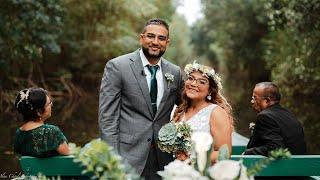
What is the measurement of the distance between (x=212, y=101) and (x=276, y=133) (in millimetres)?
635

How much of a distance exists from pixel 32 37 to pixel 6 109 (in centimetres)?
224

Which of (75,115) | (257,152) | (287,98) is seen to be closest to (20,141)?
(257,152)

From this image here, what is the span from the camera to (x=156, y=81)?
4137 millimetres

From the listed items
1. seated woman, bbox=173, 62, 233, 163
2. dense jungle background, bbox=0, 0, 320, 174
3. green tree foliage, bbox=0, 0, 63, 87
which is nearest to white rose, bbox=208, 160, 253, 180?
seated woman, bbox=173, 62, 233, 163

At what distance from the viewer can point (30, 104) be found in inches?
157

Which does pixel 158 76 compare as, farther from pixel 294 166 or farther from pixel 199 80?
pixel 294 166

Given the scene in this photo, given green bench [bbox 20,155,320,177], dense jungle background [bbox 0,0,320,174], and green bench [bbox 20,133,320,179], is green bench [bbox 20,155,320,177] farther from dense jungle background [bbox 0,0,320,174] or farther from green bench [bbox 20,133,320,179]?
dense jungle background [bbox 0,0,320,174]

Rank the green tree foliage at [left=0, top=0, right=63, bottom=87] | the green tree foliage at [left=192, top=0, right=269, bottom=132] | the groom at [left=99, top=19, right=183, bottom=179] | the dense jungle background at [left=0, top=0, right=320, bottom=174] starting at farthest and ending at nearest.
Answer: the green tree foliage at [left=192, top=0, right=269, bottom=132], the green tree foliage at [left=0, top=0, right=63, bottom=87], the dense jungle background at [left=0, top=0, right=320, bottom=174], the groom at [left=99, top=19, right=183, bottom=179]

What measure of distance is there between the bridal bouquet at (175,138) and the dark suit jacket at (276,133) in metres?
0.98

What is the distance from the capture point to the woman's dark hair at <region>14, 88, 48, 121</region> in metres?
3.99

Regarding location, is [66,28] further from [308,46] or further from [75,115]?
[308,46]

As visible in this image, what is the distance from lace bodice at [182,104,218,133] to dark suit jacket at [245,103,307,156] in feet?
2.17

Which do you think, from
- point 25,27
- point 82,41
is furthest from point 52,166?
point 82,41

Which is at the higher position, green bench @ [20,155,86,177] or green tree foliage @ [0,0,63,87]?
green tree foliage @ [0,0,63,87]
